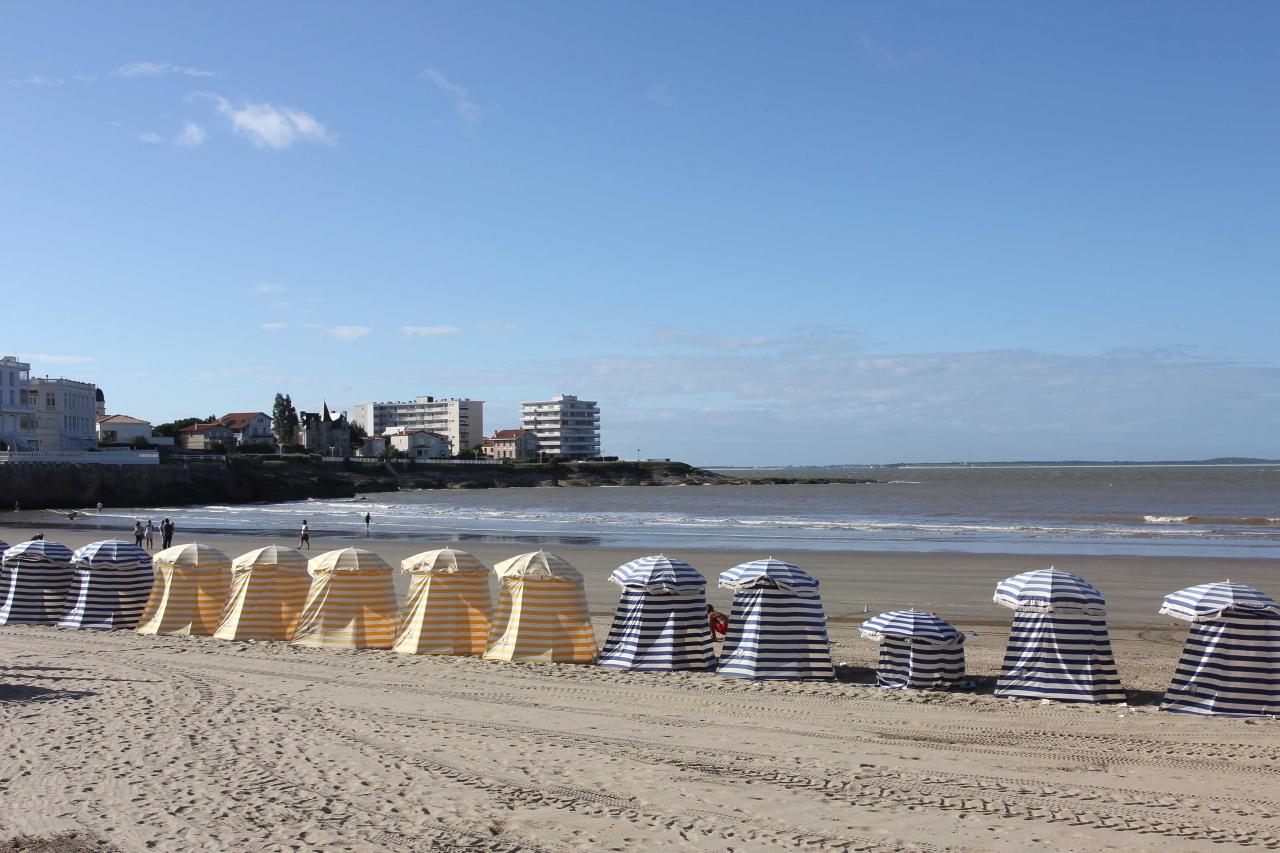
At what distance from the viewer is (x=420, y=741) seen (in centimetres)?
948

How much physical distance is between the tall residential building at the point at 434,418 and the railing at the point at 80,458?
9831cm

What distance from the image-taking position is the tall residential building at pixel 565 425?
6511 inches

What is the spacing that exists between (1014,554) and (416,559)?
21.4 m

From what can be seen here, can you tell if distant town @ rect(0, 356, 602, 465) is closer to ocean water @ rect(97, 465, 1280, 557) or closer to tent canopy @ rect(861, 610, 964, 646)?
ocean water @ rect(97, 465, 1280, 557)

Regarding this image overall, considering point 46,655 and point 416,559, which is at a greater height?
point 416,559

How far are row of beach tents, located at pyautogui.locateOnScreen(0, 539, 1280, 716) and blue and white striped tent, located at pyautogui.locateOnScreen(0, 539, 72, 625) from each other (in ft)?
0.07

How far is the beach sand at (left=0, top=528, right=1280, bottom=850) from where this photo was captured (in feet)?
23.4

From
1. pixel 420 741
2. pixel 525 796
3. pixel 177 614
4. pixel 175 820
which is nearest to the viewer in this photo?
pixel 175 820

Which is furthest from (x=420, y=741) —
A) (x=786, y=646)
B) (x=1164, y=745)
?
(x=1164, y=745)

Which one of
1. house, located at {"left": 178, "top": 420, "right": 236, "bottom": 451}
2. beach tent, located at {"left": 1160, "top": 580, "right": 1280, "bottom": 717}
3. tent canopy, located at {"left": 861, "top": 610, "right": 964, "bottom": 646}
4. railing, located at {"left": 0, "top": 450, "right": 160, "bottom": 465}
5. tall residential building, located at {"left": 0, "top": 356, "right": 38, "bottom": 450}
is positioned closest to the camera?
beach tent, located at {"left": 1160, "top": 580, "right": 1280, "bottom": 717}

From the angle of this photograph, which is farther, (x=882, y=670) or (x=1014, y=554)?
(x=1014, y=554)

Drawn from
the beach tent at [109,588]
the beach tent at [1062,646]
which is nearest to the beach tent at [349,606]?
the beach tent at [109,588]

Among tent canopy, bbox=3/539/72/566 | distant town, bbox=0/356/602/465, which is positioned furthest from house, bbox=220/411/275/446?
tent canopy, bbox=3/539/72/566

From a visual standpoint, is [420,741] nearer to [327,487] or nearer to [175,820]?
[175,820]
